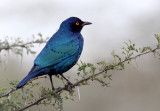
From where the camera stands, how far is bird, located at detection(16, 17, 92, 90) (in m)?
6.33

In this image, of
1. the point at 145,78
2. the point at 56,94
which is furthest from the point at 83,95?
the point at 56,94

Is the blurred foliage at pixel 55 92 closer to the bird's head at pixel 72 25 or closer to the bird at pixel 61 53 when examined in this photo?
the bird at pixel 61 53

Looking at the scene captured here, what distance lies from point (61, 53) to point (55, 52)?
12 centimetres

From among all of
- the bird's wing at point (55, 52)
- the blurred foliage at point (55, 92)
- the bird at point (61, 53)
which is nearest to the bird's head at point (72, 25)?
the bird at point (61, 53)

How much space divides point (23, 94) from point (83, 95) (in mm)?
8840

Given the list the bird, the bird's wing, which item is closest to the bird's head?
the bird

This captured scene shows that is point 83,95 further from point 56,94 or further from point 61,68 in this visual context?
point 56,94

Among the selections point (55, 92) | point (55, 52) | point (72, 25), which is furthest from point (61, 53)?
point (55, 92)

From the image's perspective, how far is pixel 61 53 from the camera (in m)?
6.93

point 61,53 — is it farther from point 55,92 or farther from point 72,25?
point 55,92

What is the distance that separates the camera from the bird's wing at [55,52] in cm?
639

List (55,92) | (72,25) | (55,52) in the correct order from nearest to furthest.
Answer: (55,92)
(55,52)
(72,25)

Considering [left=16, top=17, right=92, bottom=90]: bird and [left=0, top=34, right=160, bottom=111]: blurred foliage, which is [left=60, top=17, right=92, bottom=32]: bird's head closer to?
[left=16, top=17, right=92, bottom=90]: bird

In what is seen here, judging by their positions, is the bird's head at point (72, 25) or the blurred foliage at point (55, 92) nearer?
the blurred foliage at point (55, 92)
